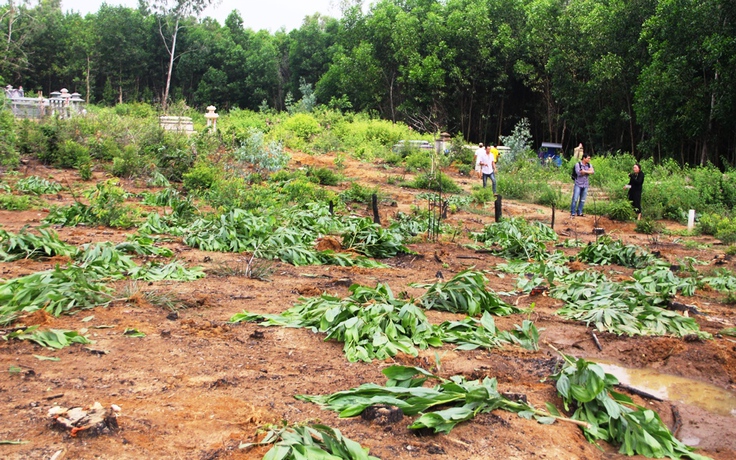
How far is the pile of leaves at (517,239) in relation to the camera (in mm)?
9328

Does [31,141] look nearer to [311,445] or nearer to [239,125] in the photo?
[239,125]

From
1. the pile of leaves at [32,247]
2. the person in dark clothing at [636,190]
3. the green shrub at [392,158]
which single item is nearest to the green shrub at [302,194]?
the pile of leaves at [32,247]

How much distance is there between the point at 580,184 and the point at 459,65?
69.4ft

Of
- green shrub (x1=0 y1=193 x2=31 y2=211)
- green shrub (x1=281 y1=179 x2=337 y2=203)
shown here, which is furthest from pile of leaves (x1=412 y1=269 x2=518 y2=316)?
green shrub (x1=0 y1=193 x2=31 y2=211)

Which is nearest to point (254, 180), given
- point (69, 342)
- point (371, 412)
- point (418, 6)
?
point (69, 342)

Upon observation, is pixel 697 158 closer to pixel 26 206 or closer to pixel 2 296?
pixel 26 206

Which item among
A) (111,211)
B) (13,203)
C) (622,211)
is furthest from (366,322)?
(622,211)

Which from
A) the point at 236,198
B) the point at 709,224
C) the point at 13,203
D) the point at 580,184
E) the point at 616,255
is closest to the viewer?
the point at 616,255

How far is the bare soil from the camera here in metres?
3.18

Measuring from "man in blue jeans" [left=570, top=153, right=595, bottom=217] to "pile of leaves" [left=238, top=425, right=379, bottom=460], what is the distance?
1170 centimetres

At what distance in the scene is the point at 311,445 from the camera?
295cm

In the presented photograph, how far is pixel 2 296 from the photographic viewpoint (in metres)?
4.91

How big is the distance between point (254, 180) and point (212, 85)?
3159 cm

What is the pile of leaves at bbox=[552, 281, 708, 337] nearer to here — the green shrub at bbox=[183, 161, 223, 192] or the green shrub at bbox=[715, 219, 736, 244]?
the green shrub at bbox=[715, 219, 736, 244]
